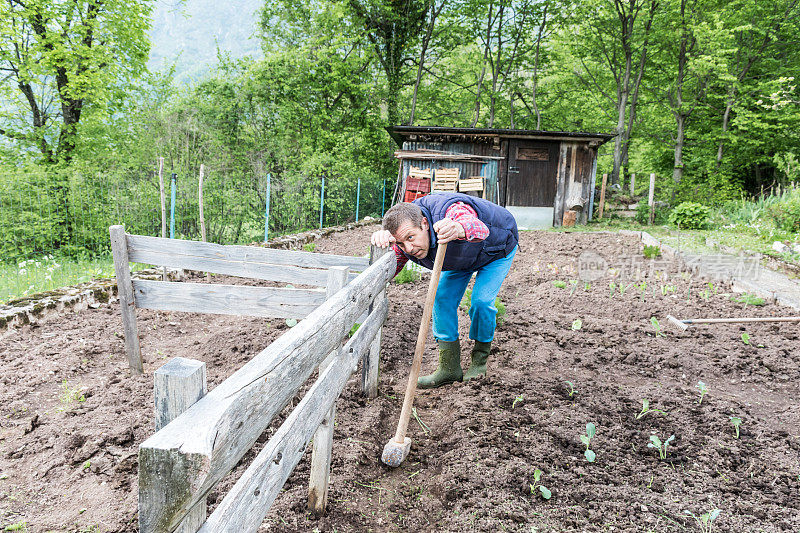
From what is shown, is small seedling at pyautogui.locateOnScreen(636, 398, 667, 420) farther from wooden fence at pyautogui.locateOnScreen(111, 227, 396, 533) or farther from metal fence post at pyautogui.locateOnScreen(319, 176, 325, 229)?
metal fence post at pyautogui.locateOnScreen(319, 176, 325, 229)

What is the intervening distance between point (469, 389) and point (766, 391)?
237cm

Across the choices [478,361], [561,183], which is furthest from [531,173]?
[478,361]

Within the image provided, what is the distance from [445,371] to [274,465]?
2411 mm

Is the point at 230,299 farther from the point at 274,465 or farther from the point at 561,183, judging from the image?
the point at 561,183

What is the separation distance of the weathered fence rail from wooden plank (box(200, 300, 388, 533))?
1.44 m

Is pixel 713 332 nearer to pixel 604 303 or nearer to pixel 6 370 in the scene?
pixel 604 303

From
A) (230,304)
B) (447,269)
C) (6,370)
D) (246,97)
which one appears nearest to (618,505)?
(447,269)

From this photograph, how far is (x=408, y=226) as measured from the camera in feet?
9.40

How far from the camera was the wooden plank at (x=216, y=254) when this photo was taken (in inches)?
142

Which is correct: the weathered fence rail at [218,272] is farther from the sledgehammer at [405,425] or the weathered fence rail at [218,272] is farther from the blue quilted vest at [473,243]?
the sledgehammer at [405,425]

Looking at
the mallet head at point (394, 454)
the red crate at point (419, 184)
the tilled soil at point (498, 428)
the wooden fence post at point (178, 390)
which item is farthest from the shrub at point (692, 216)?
the wooden fence post at point (178, 390)

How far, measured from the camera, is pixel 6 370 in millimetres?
3705

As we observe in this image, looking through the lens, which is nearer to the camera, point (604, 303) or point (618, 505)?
point (618, 505)

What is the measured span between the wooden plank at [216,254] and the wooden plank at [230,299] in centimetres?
22
